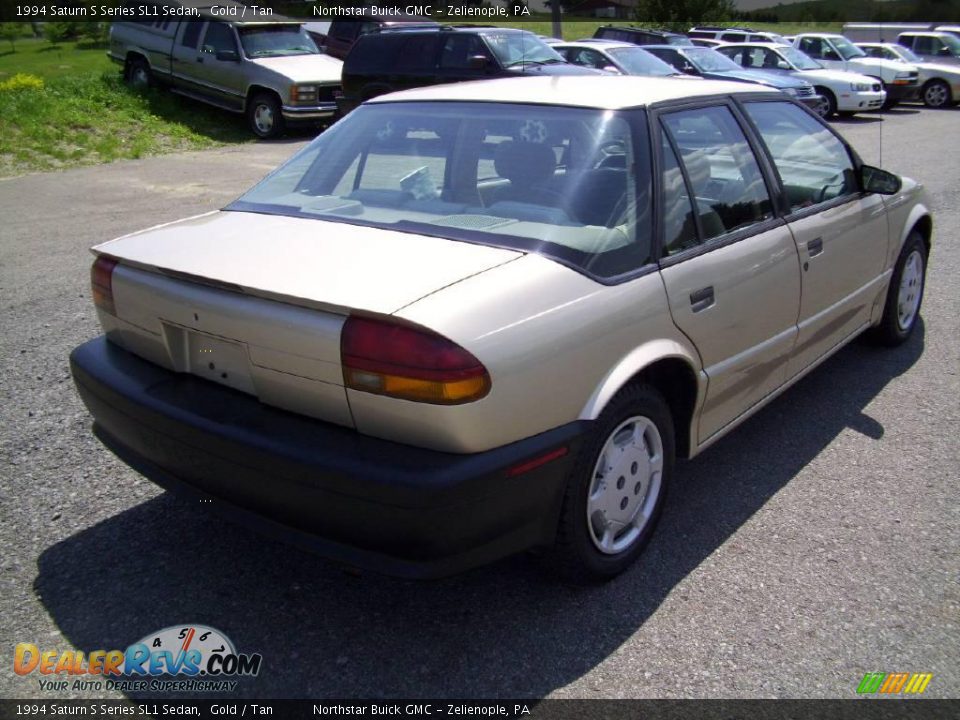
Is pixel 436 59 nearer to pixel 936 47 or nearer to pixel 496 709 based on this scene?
pixel 496 709

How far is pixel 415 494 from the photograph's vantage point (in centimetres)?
233

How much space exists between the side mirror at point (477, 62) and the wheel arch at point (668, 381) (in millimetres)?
11086

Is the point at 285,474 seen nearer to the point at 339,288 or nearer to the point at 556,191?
the point at 339,288

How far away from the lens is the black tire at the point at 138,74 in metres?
15.8

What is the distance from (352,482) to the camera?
2.39 metres

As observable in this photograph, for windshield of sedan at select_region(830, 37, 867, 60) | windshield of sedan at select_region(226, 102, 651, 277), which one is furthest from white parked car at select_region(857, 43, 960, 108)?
windshield of sedan at select_region(226, 102, 651, 277)

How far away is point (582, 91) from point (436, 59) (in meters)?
11.0

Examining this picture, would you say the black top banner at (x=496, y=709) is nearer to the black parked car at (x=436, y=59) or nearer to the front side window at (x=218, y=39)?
the black parked car at (x=436, y=59)

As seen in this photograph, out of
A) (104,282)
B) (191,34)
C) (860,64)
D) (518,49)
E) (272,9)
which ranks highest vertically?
(272,9)

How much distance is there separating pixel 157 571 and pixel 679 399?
1.96m

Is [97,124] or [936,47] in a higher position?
[936,47]

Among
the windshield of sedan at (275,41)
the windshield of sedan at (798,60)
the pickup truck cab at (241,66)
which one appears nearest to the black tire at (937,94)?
the windshield of sedan at (798,60)

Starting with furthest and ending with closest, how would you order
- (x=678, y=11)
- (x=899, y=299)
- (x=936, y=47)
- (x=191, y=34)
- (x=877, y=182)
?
(x=678, y=11)
(x=936, y=47)
(x=191, y=34)
(x=899, y=299)
(x=877, y=182)

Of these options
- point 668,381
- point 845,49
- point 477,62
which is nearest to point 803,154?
point 668,381
